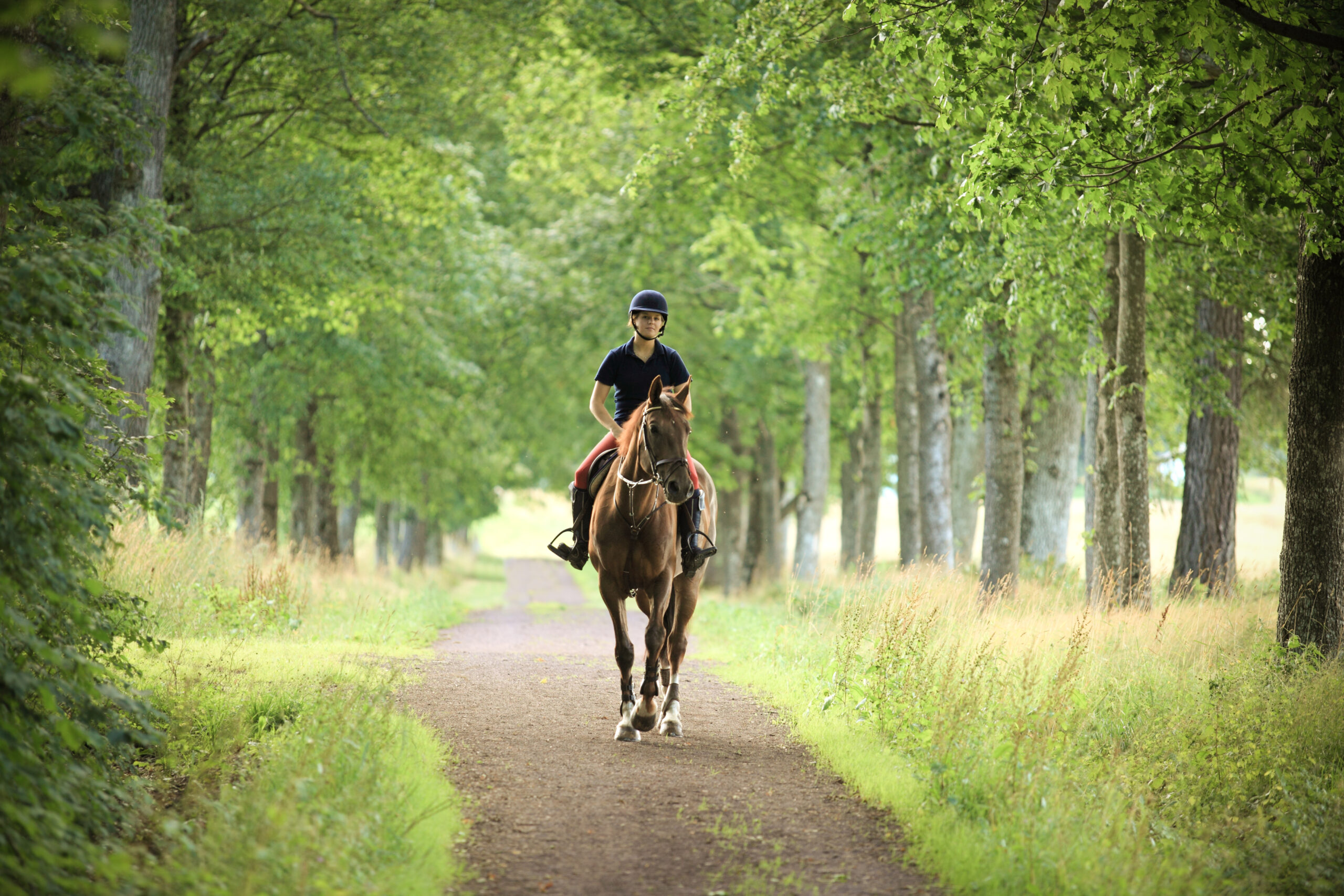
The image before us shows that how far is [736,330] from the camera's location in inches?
811

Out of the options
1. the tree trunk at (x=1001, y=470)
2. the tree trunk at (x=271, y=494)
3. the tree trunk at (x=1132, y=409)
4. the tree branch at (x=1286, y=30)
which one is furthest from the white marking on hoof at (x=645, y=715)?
the tree trunk at (x=271, y=494)

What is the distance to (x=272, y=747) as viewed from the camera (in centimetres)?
633

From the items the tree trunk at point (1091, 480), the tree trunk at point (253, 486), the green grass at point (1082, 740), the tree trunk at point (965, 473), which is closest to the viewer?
the green grass at point (1082, 740)

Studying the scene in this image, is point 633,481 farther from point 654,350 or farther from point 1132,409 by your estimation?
point 1132,409

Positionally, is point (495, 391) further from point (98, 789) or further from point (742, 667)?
point (98, 789)

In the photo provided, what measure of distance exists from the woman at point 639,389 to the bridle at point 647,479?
0.51 metres

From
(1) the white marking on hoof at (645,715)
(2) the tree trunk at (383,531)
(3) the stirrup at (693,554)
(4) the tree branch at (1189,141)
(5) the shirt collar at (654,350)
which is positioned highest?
(4) the tree branch at (1189,141)

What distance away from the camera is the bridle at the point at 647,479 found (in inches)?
283

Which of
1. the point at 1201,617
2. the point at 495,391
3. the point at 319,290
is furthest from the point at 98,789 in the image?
the point at 495,391

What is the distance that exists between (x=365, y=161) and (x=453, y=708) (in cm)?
1059

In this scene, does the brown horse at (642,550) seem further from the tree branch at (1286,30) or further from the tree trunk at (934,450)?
the tree trunk at (934,450)

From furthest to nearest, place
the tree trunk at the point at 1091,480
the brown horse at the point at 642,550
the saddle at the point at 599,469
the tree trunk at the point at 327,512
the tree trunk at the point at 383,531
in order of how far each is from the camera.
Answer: the tree trunk at the point at 383,531, the tree trunk at the point at 327,512, the tree trunk at the point at 1091,480, the saddle at the point at 599,469, the brown horse at the point at 642,550

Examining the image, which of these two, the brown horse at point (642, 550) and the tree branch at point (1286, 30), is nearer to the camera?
the tree branch at point (1286, 30)

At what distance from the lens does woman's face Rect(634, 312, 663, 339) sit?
27.1ft
